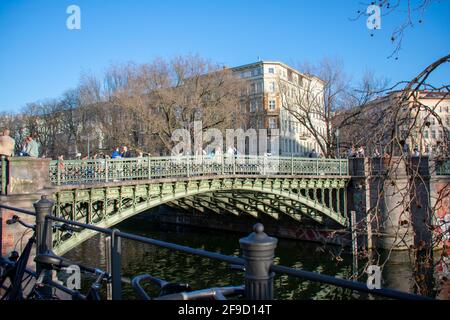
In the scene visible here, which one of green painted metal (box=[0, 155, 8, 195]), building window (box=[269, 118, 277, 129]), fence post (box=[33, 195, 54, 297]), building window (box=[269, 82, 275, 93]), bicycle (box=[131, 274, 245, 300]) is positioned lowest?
bicycle (box=[131, 274, 245, 300])

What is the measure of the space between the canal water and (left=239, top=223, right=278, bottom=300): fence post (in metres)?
11.4

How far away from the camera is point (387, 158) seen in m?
3.82

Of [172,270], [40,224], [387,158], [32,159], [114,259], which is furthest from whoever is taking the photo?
[172,270]

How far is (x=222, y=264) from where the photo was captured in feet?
61.9

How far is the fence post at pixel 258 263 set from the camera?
96.5 inches

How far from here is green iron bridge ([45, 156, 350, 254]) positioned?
37.8 feet

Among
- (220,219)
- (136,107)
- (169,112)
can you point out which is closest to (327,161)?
(220,219)

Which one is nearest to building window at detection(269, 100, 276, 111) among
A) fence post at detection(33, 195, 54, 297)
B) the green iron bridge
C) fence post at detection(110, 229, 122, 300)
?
the green iron bridge

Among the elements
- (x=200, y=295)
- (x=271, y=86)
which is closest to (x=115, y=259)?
(x=200, y=295)

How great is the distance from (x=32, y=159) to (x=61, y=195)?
148 centimetres

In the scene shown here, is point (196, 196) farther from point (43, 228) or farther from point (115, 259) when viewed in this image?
A: point (115, 259)

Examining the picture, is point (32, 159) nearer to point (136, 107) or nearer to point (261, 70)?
point (136, 107)

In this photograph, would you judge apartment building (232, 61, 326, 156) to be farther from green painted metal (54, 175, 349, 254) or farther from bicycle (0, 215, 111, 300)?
bicycle (0, 215, 111, 300)

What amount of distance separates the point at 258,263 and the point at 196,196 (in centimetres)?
1814
